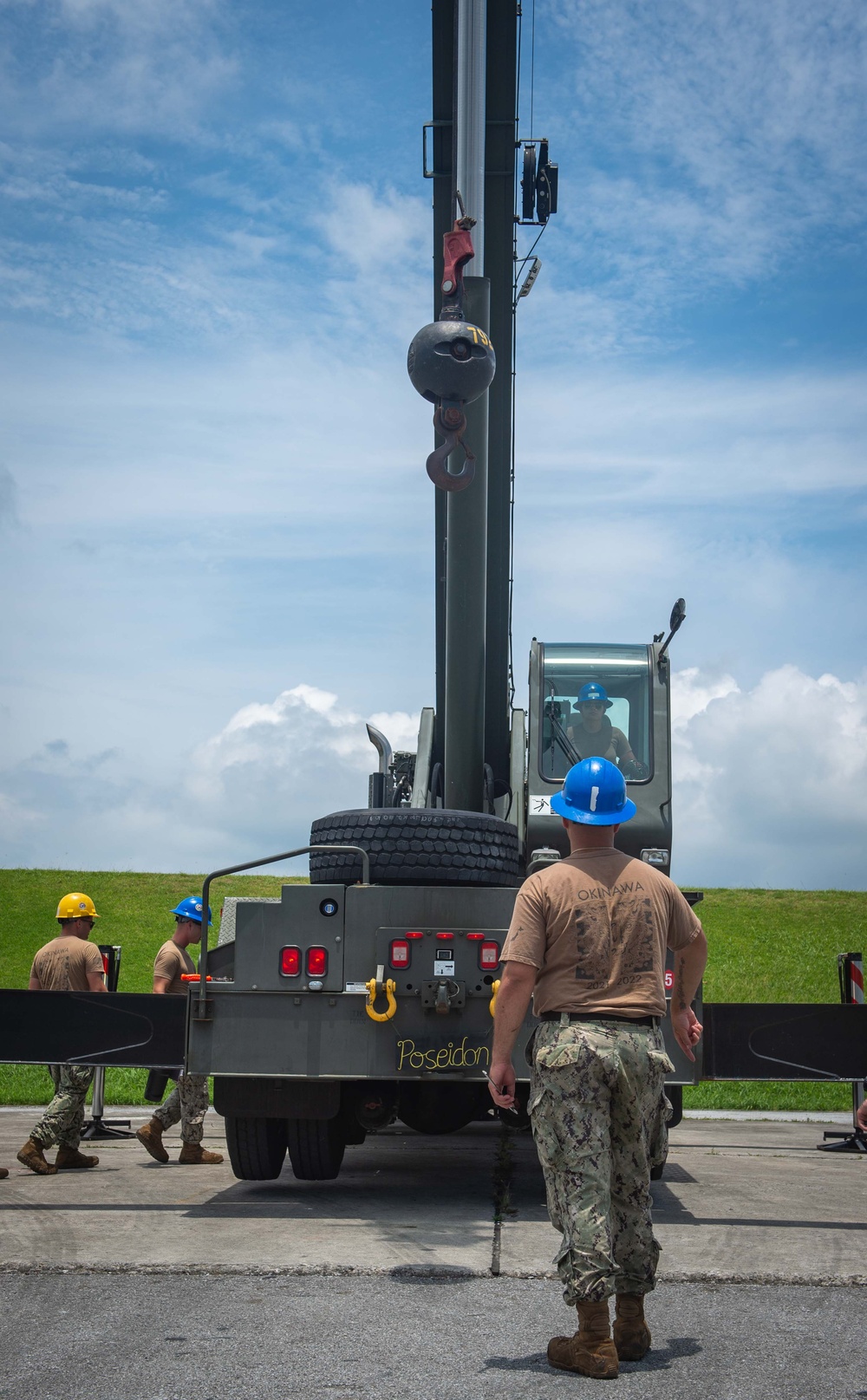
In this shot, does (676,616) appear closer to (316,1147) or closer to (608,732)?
(608,732)

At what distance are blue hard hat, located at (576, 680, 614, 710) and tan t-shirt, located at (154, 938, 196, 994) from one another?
11.2ft

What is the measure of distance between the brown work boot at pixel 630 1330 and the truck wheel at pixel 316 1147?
3024 millimetres

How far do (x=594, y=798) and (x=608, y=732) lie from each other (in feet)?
17.2

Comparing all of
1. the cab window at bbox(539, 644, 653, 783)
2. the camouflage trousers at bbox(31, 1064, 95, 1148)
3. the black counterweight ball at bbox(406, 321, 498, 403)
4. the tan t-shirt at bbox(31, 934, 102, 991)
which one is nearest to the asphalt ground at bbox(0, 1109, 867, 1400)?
the camouflage trousers at bbox(31, 1064, 95, 1148)

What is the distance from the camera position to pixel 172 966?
9875mm

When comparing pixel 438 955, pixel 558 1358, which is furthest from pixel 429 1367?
pixel 438 955

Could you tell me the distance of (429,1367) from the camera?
13.5 ft

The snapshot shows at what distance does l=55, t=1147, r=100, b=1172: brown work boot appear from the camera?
8688mm

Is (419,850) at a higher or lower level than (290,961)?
higher

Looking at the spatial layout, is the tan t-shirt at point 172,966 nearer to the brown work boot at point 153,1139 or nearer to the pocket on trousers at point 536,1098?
the brown work boot at point 153,1139

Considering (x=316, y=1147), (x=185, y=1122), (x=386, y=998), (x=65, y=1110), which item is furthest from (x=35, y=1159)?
(x=386, y=998)

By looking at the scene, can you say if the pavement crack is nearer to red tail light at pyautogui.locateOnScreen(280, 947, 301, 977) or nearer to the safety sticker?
red tail light at pyautogui.locateOnScreen(280, 947, 301, 977)

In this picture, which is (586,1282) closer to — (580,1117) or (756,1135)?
(580,1117)

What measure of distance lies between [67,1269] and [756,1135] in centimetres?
780
